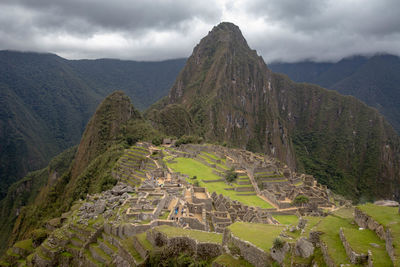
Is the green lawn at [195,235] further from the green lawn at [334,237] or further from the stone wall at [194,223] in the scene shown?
the green lawn at [334,237]

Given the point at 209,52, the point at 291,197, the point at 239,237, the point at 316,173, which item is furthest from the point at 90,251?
the point at 209,52

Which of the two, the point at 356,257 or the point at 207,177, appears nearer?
the point at 356,257

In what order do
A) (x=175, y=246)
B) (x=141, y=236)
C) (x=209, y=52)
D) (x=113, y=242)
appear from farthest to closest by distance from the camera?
(x=209, y=52) → (x=113, y=242) → (x=141, y=236) → (x=175, y=246)

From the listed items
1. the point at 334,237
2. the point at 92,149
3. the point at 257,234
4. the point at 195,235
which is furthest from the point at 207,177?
the point at 92,149

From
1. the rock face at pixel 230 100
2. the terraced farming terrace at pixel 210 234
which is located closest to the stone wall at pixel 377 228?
the terraced farming terrace at pixel 210 234

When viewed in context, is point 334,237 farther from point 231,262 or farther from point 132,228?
point 132,228

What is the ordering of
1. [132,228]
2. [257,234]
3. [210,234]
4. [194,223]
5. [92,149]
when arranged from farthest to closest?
[92,149] < [194,223] < [132,228] < [210,234] < [257,234]

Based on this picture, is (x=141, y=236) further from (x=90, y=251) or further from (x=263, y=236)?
(x=263, y=236)
